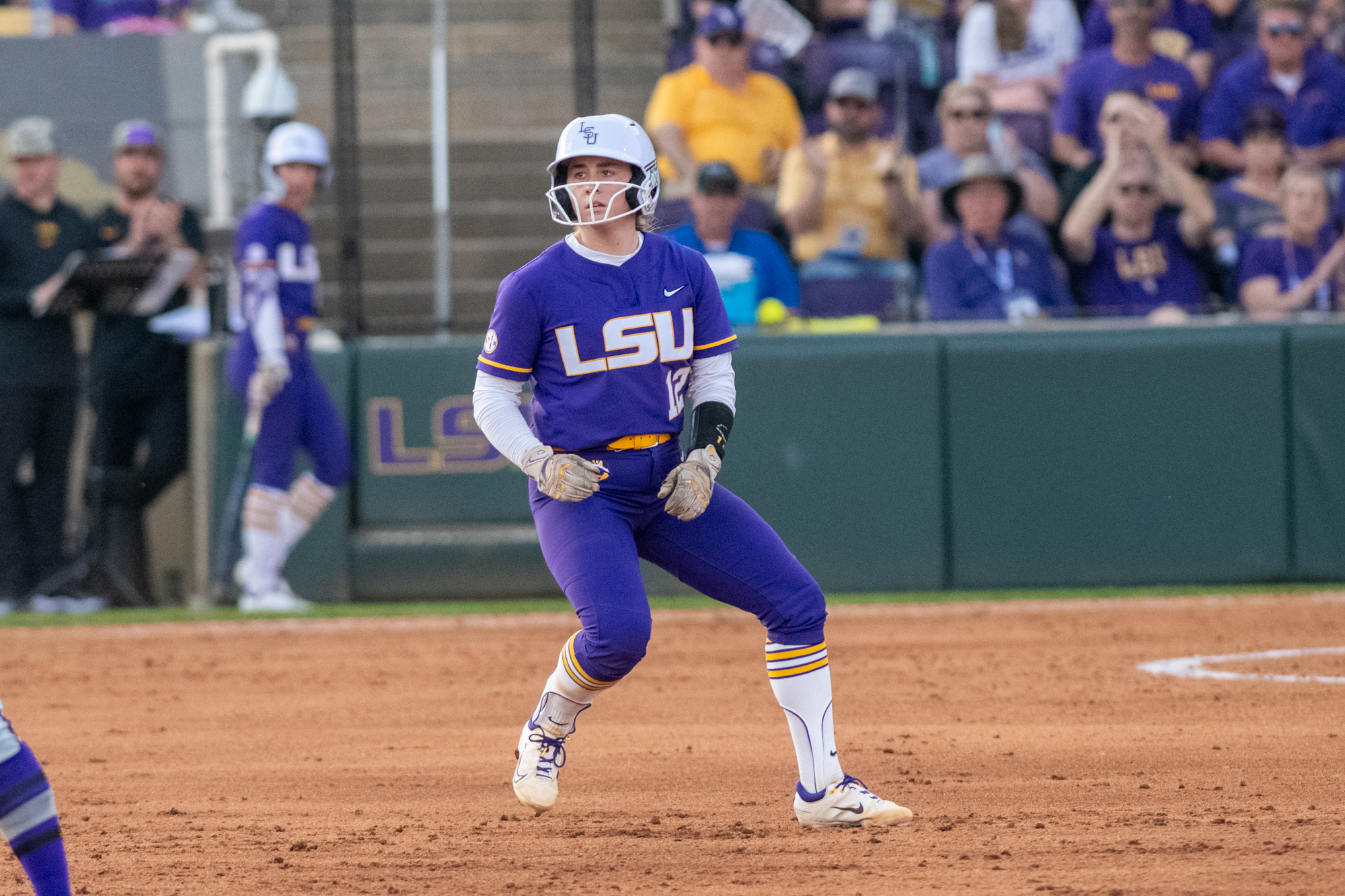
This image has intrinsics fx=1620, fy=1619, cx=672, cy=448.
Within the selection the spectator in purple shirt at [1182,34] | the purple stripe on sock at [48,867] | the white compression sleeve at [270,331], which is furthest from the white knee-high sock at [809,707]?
the spectator in purple shirt at [1182,34]

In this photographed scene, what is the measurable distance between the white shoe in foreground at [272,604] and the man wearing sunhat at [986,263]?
14.9ft

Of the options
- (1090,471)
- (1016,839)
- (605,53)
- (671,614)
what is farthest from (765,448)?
(1016,839)

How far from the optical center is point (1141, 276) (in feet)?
35.9

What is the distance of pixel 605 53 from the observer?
13.9 meters

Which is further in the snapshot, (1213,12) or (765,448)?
(1213,12)

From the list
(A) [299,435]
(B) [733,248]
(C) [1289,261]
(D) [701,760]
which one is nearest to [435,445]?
(A) [299,435]

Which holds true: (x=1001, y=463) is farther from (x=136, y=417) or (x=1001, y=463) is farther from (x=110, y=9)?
(x=110, y=9)

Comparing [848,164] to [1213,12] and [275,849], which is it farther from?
[275,849]

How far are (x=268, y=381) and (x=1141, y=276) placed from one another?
19.0 ft

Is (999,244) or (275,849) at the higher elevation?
(999,244)

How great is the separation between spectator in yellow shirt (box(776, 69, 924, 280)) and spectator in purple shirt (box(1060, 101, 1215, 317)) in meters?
1.17

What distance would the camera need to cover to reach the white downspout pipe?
482 inches

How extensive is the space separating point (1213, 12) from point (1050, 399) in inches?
193

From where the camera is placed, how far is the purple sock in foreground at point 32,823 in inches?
138
